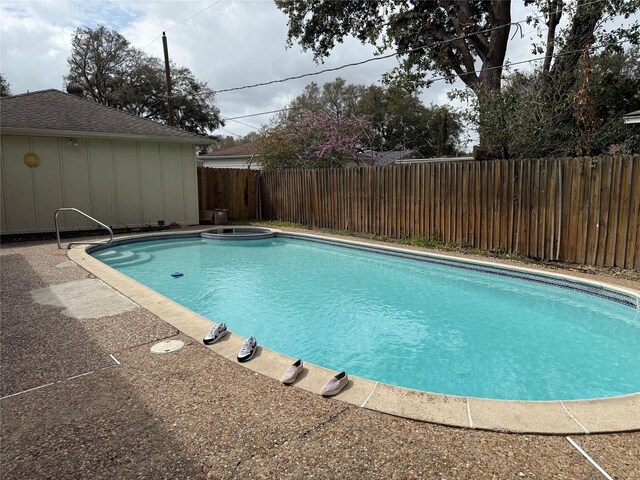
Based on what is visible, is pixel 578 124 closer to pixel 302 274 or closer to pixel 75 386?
pixel 302 274

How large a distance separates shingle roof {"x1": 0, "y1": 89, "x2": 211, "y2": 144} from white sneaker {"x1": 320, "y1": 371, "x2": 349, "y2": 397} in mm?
10515

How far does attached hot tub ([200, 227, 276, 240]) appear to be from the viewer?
1146cm

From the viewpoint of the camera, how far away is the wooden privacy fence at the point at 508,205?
646 cm

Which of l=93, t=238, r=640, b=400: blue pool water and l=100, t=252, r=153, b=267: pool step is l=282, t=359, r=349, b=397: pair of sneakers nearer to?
l=93, t=238, r=640, b=400: blue pool water

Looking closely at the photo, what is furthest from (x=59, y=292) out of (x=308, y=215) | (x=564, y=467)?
(x=308, y=215)

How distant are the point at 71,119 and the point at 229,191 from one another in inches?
214

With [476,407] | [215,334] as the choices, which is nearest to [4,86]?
[215,334]

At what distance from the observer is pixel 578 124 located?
9.11 m

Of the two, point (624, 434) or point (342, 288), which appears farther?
point (342, 288)

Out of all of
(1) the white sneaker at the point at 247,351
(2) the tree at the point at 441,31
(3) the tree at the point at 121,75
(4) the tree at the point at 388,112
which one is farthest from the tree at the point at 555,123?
(3) the tree at the point at 121,75

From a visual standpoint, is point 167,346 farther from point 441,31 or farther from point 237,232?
point 441,31

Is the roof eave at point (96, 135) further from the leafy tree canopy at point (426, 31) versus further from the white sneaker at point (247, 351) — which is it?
the white sneaker at point (247, 351)

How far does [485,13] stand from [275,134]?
9428mm

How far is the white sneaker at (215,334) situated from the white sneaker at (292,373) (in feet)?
2.95
